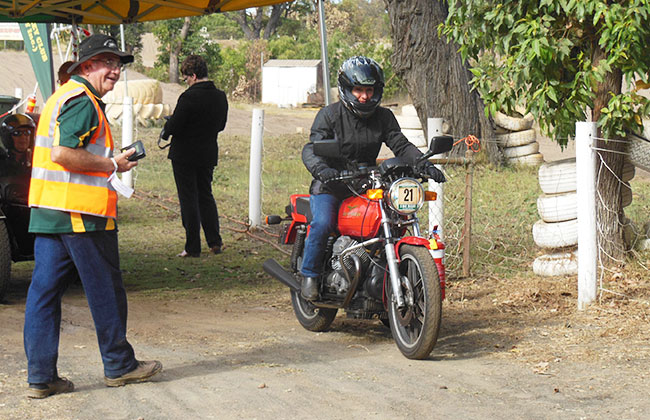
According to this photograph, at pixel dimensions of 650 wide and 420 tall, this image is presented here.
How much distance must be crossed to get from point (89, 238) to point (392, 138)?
246 cm

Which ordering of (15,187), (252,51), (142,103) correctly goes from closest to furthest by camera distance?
1. (15,187)
2. (142,103)
3. (252,51)

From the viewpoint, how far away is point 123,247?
11.4 meters

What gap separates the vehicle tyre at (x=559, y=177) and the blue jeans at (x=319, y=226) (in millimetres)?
2881

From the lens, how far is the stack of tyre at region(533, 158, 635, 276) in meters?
8.54

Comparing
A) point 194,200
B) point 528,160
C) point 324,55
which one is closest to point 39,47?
point 194,200

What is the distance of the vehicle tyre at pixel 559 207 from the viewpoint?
8.58 m

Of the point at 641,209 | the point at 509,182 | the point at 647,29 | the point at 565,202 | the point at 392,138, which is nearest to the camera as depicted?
the point at 392,138

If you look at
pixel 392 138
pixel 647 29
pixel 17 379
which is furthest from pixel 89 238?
pixel 647 29

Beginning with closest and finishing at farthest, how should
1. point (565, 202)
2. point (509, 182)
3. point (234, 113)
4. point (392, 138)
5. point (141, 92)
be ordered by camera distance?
point (392, 138)
point (565, 202)
point (509, 182)
point (141, 92)
point (234, 113)

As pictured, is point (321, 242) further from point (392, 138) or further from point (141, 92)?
point (141, 92)

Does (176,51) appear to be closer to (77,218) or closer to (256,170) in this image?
(256,170)

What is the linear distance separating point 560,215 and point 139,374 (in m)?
4.61

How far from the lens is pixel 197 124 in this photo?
1047 centimetres

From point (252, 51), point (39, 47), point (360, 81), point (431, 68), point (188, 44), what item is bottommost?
point (360, 81)
